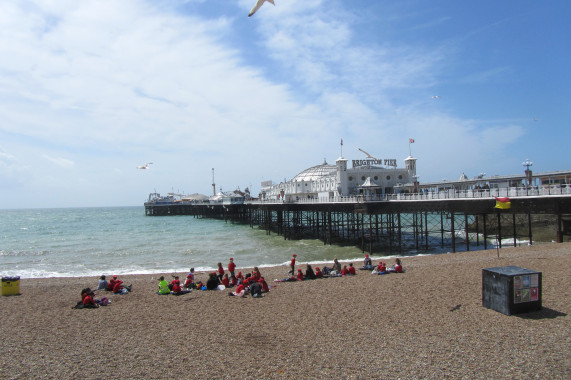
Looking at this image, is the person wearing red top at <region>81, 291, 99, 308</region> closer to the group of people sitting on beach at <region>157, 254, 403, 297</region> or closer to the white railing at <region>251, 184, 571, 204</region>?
the group of people sitting on beach at <region>157, 254, 403, 297</region>

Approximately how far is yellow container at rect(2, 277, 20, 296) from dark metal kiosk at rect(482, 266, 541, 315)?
1533cm

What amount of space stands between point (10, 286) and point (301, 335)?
11.6 metres

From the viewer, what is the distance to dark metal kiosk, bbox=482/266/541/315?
28.5 feet

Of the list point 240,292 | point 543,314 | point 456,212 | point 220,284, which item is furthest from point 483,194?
point 240,292

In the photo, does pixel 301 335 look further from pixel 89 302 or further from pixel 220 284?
pixel 89 302

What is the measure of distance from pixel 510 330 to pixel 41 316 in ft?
37.8

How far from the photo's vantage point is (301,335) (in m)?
8.27

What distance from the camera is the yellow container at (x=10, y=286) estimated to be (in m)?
13.9

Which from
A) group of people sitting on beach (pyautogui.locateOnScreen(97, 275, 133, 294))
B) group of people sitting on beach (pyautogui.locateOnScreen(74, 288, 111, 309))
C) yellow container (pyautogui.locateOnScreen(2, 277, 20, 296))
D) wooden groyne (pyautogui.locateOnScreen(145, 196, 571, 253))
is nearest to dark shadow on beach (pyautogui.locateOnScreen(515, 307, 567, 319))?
group of people sitting on beach (pyautogui.locateOnScreen(74, 288, 111, 309))

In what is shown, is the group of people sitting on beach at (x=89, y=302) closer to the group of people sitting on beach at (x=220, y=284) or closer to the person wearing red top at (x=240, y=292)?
the group of people sitting on beach at (x=220, y=284)

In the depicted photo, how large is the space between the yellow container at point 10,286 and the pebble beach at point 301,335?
1.12 meters

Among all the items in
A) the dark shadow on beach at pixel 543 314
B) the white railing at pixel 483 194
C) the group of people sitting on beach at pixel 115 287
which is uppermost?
the white railing at pixel 483 194

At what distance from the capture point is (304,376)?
6.27 meters

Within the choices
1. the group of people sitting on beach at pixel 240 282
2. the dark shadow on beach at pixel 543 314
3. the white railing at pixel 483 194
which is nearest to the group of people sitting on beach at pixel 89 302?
Answer: the group of people sitting on beach at pixel 240 282
